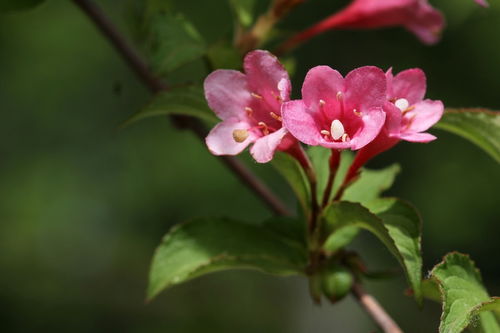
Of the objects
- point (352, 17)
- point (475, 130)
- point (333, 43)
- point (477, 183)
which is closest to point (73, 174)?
point (333, 43)

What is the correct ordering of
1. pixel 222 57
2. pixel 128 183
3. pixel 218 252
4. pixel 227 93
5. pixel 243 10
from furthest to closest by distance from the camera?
pixel 128 183
pixel 243 10
pixel 222 57
pixel 218 252
pixel 227 93

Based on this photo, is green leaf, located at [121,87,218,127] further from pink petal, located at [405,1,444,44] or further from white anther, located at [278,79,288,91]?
pink petal, located at [405,1,444,44]

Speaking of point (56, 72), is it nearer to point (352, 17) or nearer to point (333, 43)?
point (333, 43)

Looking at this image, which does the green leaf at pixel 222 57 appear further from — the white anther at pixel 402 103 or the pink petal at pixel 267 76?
the white anther at pixel 402 103

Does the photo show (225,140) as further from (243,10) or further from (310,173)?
(243,10)

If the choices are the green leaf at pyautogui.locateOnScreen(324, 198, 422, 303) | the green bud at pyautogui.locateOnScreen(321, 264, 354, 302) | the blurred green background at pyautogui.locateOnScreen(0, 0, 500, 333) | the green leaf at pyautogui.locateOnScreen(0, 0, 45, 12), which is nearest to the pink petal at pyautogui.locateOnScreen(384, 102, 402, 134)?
the green leaf at pyautogui.locateOnScreen(324, 198, 422, 303)

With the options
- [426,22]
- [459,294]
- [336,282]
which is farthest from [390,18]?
[459,294]
